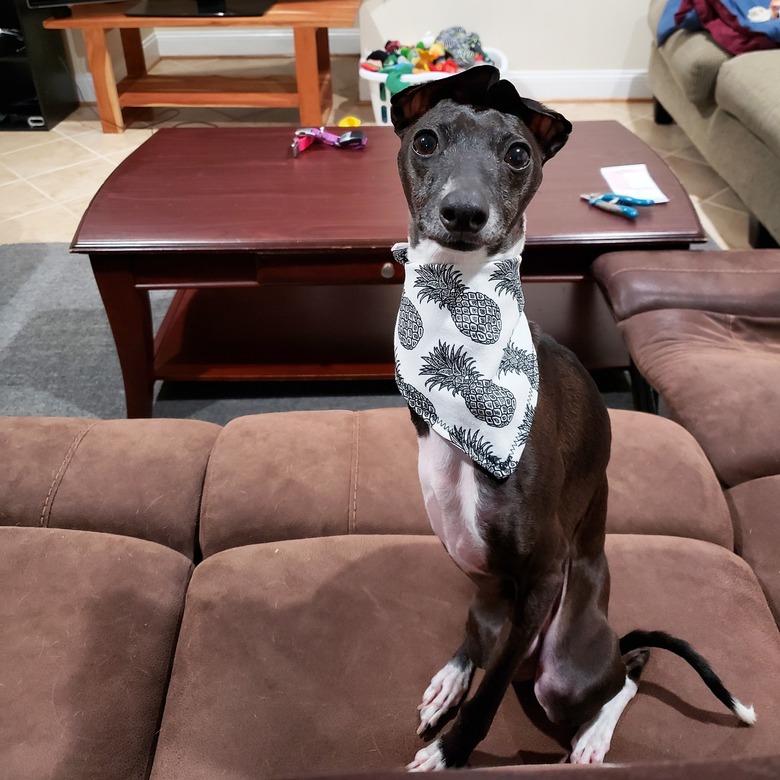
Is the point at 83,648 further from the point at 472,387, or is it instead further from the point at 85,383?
the point at 85,383

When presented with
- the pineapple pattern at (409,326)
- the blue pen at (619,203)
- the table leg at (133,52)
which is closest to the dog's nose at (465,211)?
the pineapple pattern at (409,326)

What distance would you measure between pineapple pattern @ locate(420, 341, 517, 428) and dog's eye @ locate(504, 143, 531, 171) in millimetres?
200

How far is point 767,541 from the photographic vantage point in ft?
3.71

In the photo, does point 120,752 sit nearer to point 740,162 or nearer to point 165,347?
point 165,347

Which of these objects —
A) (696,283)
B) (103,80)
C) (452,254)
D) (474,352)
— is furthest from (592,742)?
(103,80)

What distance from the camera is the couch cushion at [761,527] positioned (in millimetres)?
1094

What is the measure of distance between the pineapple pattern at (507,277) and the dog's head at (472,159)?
15 millimetres

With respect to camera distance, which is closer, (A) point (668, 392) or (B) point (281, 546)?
(B) point (281, 546)

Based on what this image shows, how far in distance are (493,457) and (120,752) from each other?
58 cm

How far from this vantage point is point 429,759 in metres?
0.87

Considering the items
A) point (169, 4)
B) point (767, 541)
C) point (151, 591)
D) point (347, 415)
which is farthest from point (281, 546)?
point (169, 4)

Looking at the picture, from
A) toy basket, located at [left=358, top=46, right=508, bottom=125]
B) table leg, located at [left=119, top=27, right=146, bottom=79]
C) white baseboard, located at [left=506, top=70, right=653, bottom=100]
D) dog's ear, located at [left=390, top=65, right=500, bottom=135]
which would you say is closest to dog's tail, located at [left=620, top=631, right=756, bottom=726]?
dog's ear, located at [left=390, top=65, right=500, bottom=135]

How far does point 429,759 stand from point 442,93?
2.52ft

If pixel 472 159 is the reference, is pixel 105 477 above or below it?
below
